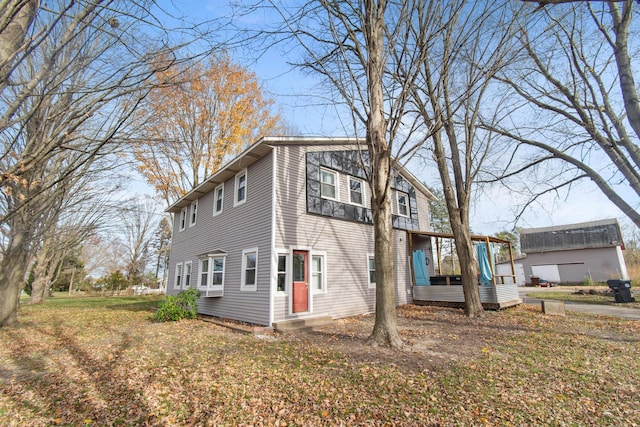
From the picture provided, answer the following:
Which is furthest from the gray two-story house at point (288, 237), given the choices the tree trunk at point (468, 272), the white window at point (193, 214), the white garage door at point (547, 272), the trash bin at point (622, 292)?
the white garage door at point (547, 272)

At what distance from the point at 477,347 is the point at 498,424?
3.32 metres

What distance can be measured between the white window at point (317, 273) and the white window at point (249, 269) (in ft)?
6.36

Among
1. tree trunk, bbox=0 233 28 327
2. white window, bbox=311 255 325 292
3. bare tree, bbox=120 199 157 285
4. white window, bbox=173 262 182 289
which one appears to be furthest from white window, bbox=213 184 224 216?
bare tree, bbox=120 199 157 285

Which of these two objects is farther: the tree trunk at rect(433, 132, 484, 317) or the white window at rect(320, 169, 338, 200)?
the white window at rect(320, 169, 338, 200)

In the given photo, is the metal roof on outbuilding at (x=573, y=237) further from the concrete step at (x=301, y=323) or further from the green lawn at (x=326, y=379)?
the concrete step at (x=301, y=323)

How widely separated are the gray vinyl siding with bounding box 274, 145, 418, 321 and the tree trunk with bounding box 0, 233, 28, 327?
340 inches

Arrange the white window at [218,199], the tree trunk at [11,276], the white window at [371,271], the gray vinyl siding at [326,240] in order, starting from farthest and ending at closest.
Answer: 1. the white window at [218,199]
2. the white window at [371,271]
3. the tree trunk at [11,276]
4. the gray vinyl siding at [326,240]

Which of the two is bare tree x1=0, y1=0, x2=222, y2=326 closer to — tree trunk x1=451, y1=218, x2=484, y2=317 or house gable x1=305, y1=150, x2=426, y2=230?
house gable x1=305, y1=150, x2=426, y2=230

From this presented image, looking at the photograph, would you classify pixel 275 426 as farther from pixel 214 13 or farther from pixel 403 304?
pixel 403 304

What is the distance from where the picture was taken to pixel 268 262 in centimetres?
895

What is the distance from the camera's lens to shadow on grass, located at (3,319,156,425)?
11.8ft

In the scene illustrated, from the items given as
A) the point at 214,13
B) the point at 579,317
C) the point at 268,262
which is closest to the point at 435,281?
the point at 579,317

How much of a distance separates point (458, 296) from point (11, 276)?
16.7 meters

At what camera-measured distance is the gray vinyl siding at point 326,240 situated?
9461 millimetres
